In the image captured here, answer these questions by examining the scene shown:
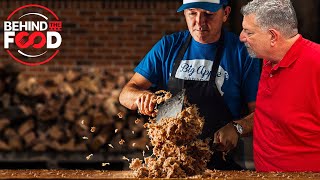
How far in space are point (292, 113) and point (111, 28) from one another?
3814 mm

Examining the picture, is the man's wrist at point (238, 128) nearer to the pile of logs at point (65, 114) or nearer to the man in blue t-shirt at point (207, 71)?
the man in blue t-shirt at point (207, 71)

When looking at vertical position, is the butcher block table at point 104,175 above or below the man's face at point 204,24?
below

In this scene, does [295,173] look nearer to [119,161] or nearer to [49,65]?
[119,161]

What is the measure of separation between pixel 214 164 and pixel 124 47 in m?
3.24

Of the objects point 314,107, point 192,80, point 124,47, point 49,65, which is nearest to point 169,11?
point 124,47

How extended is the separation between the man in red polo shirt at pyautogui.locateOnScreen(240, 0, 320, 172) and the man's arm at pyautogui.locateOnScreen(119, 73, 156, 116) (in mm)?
589

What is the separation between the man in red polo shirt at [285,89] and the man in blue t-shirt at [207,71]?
0.82 feet

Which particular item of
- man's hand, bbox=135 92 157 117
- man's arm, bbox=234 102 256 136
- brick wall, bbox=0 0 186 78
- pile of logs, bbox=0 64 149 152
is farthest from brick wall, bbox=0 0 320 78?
man's hand, bbox=135 92 157 117

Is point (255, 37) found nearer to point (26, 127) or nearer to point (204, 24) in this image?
point (204, 24)

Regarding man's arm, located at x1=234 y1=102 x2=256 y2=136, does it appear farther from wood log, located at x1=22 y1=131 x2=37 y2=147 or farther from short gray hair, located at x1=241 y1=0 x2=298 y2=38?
wood log, located at x1=22 y1=131 x2=37 y2=147

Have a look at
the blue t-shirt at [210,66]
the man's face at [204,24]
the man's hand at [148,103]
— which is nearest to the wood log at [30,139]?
the blue t-shirt at [210,66]

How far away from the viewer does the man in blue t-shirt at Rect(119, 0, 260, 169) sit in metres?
4.76

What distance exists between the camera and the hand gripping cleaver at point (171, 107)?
13.7 feet

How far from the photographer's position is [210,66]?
4.83 metres
